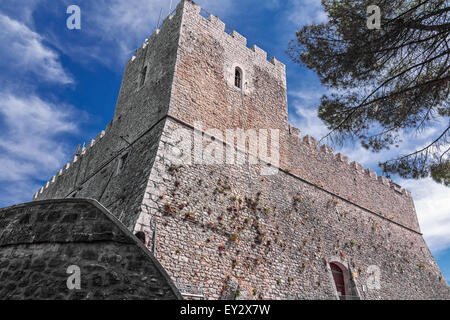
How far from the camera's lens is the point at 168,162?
837 cm

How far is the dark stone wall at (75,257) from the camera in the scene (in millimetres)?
3287

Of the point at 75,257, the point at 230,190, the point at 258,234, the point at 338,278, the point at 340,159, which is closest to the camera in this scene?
the point at 75,257

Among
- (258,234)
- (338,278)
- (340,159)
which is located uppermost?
(340,159)

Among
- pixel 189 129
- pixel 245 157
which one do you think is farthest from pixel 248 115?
pixel 189 129

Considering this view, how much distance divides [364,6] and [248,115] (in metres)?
5.16

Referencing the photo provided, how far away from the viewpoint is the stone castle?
780cm

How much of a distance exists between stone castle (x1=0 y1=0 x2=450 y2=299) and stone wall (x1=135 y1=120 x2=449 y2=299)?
0.11 feet

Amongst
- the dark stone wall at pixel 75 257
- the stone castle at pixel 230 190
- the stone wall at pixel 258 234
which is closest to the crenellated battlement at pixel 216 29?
the stone castle at pixel 230 190

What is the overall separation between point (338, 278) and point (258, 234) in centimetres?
389

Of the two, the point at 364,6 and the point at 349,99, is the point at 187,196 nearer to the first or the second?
the point at 349,99

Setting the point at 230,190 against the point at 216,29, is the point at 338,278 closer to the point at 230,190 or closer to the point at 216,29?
the point at 230,190

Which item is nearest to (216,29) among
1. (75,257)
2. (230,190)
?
(230,190)

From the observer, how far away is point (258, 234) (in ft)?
30.4

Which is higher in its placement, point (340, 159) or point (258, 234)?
point (340, 159)
